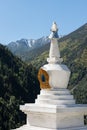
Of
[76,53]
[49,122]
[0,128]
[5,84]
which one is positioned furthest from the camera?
[76,53]

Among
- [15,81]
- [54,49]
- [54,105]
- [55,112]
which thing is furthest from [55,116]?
[15,81]

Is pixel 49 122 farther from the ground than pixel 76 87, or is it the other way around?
pixel 76 87

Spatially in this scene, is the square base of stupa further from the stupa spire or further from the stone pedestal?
the stupa spire

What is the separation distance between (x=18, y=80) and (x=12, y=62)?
6.23 metres

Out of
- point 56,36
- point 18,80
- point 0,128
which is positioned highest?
point 18,80

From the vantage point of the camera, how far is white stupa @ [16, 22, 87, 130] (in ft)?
36.4

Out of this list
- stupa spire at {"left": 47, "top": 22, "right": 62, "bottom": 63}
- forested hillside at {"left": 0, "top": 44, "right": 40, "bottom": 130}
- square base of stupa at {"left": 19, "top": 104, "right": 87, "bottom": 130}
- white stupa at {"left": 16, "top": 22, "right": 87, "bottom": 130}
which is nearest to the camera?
square base of stupa at {"left": 19, "top": 104, "right": 87, "bottom": 130}

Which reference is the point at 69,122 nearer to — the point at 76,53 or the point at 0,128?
the point at 0,128

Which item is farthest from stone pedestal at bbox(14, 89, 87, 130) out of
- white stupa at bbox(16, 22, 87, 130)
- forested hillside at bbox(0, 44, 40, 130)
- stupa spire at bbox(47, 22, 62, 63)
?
forested hillside at bbox(0, 44, 40, 130)

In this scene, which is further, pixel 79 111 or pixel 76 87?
pixel 76 87

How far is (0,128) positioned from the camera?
45.1 meters

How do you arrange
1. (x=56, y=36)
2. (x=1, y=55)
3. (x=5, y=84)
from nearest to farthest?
(x=56, y=36), (x=5, y=84), (x=1, y=55)

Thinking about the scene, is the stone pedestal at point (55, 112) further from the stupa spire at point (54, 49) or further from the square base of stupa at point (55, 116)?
the stupa spire at point (54, 49)

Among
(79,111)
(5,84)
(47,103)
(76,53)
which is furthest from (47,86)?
(76,53)
